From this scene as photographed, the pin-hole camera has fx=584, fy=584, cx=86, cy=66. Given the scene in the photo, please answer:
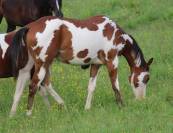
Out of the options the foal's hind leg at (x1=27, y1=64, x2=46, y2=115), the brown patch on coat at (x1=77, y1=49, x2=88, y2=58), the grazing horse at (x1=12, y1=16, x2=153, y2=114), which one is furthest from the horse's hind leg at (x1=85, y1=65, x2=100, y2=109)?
the foal's hind leg at (x1=27, y1=64, x2=46, y2=115)

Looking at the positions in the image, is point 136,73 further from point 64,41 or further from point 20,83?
point 20,83

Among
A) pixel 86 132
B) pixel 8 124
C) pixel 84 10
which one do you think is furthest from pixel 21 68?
pixel 84 10

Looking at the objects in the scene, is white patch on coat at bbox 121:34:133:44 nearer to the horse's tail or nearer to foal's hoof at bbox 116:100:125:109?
foal's hoof at bbox 116:100:125:109

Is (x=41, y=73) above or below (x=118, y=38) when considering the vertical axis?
below

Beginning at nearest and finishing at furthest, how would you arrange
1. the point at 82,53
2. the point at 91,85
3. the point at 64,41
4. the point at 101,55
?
the point at 64,41, the point at 82,53, the point at 101,55, the point at 91,85

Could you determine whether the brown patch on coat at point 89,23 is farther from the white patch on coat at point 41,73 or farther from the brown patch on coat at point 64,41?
the white patch on coat at point 41,73

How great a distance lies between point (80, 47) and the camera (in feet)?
30.4

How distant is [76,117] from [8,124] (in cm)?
104

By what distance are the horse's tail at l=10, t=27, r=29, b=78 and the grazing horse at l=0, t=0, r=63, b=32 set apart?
274cm

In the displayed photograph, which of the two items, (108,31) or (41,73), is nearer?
(41,73)

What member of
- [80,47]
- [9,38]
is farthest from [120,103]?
[9,38]

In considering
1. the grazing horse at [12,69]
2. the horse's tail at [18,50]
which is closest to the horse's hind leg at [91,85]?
the grazing horse at [12,69]

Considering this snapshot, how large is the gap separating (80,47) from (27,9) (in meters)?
3.24

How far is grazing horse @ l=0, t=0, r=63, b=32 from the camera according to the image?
11.9 meters
